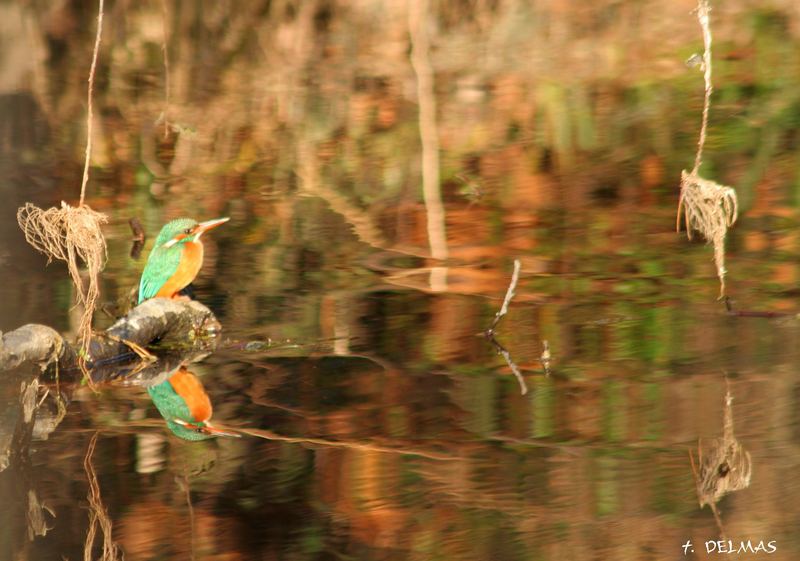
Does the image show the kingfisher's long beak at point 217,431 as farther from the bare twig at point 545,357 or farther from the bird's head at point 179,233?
the bird's head at point 179,233

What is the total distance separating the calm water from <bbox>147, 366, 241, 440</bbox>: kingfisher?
0.06 metres

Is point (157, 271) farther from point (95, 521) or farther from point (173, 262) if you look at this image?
point (95, 521)

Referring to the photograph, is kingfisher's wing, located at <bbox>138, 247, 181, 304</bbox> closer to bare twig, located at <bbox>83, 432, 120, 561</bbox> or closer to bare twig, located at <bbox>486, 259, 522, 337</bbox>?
bare twig, located at <bbox>486, 259, 522, 337</bbox>

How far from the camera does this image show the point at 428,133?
25.3ft

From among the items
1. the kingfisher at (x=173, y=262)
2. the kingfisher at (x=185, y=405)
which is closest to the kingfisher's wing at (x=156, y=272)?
the kingfisher at (x=173, y=262)

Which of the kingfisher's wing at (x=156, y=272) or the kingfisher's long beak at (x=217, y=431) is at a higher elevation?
the kingfisher's wing at (x=156, y=272)

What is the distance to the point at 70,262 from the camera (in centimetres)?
436

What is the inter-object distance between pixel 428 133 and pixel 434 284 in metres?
2.36

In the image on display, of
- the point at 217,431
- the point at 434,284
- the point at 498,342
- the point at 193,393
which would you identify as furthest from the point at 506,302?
the point at 217,431

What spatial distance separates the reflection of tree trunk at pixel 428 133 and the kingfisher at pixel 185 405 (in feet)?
5.01

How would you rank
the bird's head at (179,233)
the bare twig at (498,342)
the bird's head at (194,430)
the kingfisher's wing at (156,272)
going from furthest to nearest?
the bird's head at (179,233), the kingfisher's wing at (156,272), the bare twig at (498,342), the bird's head at (194,430)

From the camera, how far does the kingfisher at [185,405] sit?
387 centimetres

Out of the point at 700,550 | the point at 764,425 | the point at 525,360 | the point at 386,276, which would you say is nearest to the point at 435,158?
the point at 386,276

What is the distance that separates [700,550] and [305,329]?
2146 mm
